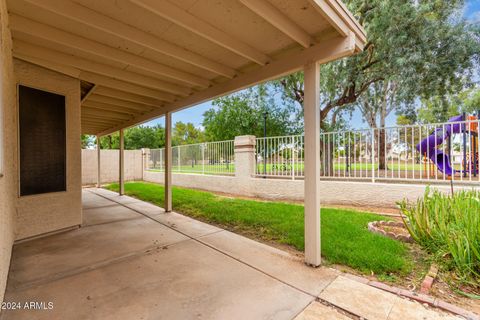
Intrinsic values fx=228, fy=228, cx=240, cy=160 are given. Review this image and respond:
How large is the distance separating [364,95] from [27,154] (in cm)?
1115

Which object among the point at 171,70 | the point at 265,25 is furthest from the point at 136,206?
the point at 265,25

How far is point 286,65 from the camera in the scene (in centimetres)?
290

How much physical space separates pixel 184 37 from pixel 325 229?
11.2 ft

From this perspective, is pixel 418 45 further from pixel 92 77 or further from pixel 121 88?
pixel 92 77

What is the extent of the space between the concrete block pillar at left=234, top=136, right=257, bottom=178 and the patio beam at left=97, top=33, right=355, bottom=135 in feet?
10.3

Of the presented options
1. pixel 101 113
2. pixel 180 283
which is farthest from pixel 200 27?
pixel 101 113

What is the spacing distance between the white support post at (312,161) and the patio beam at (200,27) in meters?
0.70

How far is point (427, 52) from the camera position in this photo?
617cm

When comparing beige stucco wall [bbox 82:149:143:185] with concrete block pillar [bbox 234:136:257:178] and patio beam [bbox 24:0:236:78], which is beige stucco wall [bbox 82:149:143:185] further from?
patio beam [bbox 24:0:236:78]

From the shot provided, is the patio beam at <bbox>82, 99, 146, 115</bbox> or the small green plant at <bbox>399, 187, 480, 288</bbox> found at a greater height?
the patio beam at <bbox>82, 99, 146, 115</bbox>

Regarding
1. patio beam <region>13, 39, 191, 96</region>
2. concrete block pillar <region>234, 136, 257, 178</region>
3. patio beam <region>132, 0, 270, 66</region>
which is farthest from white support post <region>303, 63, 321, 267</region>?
concrete block pillar <region>234, 136, 257, 178</region>

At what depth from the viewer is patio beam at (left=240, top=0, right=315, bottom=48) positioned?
2090 millimetres

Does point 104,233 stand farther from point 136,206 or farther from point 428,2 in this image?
point 428,2

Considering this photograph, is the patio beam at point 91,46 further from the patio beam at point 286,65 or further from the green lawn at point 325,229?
the green lawn at point 325,229
